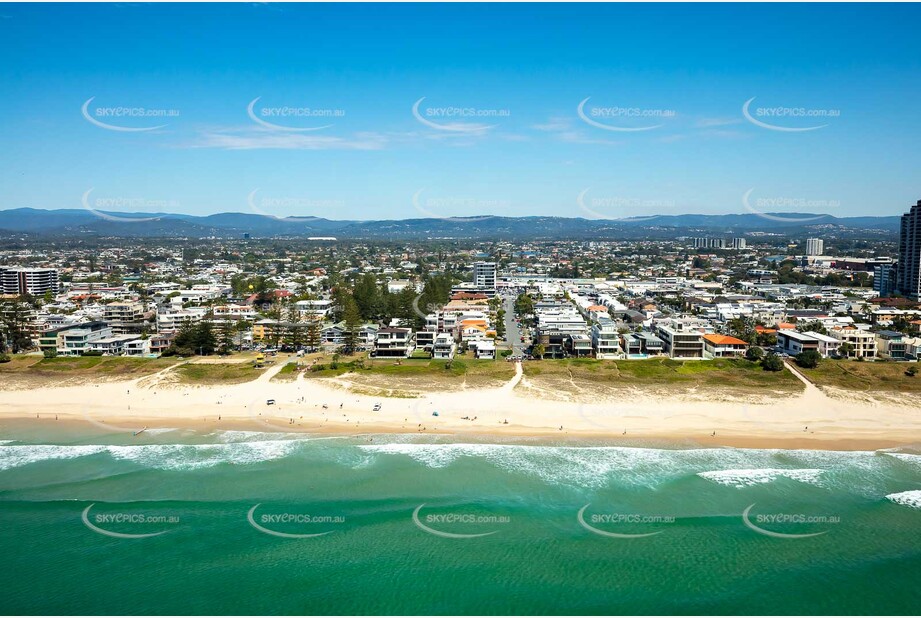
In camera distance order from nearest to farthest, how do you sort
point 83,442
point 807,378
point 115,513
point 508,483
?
point 115,513
point 508,483
point 83,442
point 807,378

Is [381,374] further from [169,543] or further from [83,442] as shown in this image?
[169,543]

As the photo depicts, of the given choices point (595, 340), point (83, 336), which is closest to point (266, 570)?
point (595, 340)

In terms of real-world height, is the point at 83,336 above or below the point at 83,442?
above

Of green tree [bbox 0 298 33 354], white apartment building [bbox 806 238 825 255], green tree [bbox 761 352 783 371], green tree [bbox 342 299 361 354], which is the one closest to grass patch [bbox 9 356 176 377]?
green tree [bbox 0 298 33 354]

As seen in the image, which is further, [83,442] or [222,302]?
[222,302]

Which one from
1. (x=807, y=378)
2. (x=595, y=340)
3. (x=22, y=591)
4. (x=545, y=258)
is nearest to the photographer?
(x=22, y=591)

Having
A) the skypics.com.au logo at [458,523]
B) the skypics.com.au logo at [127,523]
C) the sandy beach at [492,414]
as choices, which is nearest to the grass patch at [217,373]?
the sandy beach at [492,414]

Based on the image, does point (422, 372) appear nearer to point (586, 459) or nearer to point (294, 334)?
point (294, 334)
